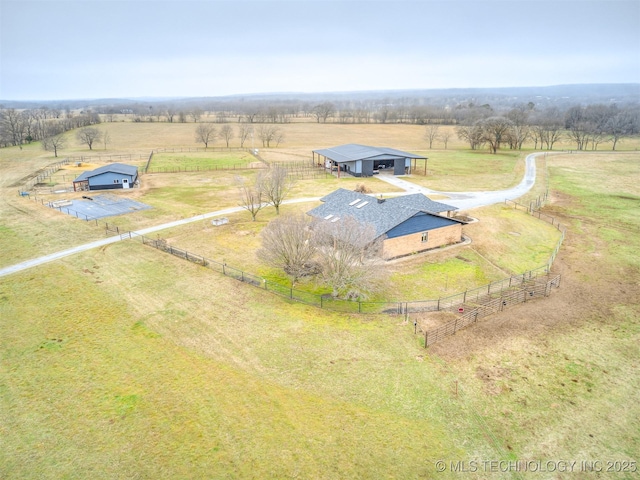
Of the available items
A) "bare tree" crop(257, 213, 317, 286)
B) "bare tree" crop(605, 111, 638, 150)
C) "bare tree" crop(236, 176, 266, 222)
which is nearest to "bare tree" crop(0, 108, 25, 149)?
"bare tree" crop(236, 176, 266, 222)

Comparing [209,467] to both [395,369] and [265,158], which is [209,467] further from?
[265,158]

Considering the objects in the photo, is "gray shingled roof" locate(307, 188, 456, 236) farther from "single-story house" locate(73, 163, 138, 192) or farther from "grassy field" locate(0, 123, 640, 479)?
"single-story house" locate(73, 163, 138, 192)

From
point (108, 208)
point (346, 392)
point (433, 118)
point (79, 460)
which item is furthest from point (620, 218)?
point (433, 118)

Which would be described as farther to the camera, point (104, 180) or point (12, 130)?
point (12, 130)

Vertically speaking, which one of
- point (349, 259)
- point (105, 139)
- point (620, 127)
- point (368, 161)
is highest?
point (620, 127)

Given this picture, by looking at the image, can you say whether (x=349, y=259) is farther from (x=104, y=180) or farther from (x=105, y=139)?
(x=105, y=139)

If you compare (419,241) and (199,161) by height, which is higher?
(199,161)

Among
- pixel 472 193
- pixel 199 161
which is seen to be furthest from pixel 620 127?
pixel 199 161

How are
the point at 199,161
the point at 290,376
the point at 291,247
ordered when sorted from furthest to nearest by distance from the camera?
1. the point at 199,161
2. the point at 291,247
3. the point at 290,376
